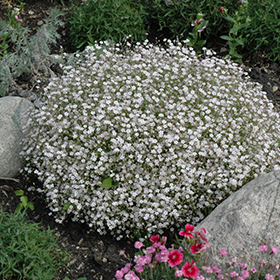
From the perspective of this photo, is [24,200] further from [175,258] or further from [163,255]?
[175,258]

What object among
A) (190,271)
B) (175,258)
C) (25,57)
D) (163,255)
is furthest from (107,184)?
(25,57)

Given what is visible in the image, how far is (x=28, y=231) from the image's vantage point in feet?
11.1

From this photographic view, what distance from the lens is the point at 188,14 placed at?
6.45 metres

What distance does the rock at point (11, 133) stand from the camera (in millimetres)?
4598

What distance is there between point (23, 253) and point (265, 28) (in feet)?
17.3

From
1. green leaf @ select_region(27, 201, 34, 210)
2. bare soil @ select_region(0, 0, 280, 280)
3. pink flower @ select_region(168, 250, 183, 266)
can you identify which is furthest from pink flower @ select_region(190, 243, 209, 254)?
green leaf @ select_region(27, 201, 34, 210)

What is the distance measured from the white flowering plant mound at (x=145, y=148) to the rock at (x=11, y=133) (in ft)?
0.59

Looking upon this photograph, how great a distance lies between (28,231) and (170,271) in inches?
54.3

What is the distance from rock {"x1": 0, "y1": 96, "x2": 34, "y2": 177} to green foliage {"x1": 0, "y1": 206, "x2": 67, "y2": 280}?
1.20m

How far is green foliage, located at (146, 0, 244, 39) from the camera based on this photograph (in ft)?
21.0

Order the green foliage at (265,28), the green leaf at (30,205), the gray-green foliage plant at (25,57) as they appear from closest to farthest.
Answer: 1. the green leaf at (30,205)
2. the gray-green foliage plant at (25,57)
3. the green foliage at (265,28)

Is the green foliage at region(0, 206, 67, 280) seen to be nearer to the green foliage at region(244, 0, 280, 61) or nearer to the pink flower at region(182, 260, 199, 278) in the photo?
the pink flower at region(182, 260, 199, 278)

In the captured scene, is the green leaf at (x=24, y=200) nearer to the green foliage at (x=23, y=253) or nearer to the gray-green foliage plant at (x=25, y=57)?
the green foliage at (x=23, y=253)

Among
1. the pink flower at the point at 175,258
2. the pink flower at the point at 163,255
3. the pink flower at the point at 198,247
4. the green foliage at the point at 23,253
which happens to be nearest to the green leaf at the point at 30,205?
the green foliage at the point at 23,253
